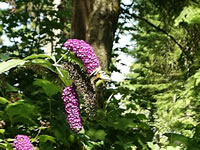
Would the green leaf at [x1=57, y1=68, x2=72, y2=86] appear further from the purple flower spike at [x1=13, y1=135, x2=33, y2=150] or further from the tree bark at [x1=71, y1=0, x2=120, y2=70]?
the tree bark at [x1=71, y1=0, x2=120, y2=70]

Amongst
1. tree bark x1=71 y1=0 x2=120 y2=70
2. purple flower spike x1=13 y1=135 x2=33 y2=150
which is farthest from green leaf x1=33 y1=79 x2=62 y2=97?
tree bark x1=71 y1=0 x2=120 y2=70

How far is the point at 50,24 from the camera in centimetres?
435

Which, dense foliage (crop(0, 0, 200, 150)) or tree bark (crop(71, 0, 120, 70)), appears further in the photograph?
tree bark (crop(71, 0, 120, 70))

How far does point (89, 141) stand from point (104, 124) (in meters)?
0.33

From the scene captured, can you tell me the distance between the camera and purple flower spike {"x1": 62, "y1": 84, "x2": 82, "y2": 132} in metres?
1.31

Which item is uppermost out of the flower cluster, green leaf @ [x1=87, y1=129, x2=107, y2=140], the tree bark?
the tree bark

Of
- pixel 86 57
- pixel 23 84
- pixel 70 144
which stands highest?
pixel 86 57

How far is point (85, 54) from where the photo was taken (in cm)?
128

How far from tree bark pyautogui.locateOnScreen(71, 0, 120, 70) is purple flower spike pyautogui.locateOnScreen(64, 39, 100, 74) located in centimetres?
160

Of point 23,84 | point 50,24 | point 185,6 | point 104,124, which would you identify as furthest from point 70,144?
point 185,6

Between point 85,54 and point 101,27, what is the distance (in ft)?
5.68

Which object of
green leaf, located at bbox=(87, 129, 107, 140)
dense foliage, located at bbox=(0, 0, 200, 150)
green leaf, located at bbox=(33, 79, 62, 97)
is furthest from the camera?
green leaf, located at bbox=(87, 129, 107, 140)

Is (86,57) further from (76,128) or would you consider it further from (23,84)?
(23,84)

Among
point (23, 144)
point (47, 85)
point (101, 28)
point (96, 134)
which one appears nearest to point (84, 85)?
point (23, 144)
